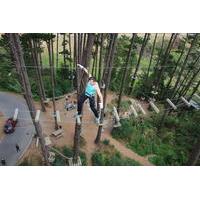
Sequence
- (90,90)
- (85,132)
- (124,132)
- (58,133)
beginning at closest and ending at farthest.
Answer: (90,90), (58,133), (124,132), (85,132)

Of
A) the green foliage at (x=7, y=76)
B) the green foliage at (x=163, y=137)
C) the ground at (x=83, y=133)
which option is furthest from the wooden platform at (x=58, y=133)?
the green foliage at (x=7, y=76)

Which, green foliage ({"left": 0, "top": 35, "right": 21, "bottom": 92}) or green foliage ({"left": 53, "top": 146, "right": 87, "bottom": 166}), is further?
green foliage ({"left": 0, "top": 35, "right": 21, "bottom": 92})

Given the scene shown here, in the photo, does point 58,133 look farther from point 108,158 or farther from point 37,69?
point 37,69

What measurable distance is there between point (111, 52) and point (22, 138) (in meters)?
7.96

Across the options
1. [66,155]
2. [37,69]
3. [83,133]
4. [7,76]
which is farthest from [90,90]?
[7,76]

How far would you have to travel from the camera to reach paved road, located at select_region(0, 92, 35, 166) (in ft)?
48.6

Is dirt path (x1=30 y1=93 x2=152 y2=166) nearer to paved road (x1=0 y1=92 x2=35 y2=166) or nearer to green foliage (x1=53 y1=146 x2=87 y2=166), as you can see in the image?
green foliage (x1=53 y1=146 x2=87 y2=166)

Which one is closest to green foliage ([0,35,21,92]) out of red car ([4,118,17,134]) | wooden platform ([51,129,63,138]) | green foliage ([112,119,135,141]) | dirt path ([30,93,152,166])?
dirt path ([30,93,152,166])

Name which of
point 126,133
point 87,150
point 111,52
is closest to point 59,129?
point 87,150

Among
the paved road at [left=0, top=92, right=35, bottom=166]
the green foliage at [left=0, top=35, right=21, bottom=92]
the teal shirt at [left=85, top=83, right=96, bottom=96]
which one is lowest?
the paved road at [left=0, top=92, right=35, bottom=166]

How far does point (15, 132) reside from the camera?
54.5 ft

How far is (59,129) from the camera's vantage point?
16.4 metres

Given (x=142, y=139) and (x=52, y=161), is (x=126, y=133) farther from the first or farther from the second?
(x=52, y=161)

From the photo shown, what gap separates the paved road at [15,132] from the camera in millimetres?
14828
